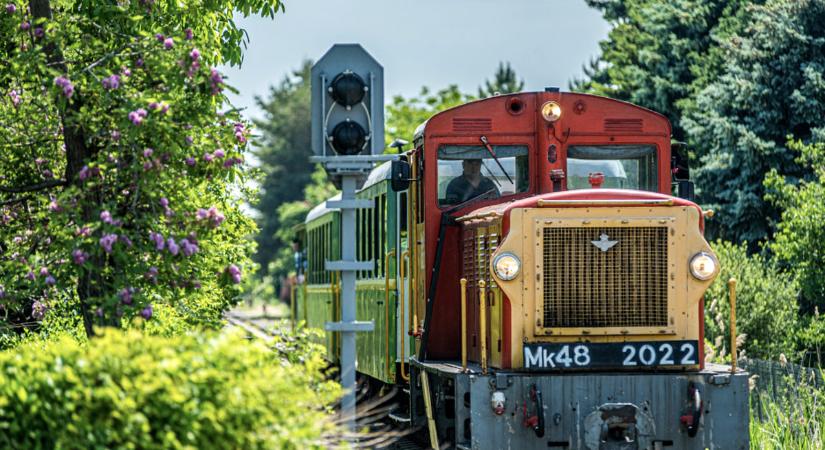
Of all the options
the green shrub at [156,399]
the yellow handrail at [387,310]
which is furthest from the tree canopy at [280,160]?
the green shrub at [156,399]

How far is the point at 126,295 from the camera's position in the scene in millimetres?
8852

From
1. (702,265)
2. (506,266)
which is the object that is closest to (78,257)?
(506,266)

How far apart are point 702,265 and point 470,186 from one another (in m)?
2.48

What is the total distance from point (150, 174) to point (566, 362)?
11.8 feet

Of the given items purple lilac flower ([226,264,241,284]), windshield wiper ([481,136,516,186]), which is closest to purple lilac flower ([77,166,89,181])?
purple lilac flower ([226,264,241,284])

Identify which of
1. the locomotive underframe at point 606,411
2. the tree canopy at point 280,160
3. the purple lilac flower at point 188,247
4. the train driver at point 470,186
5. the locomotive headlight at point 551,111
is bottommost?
the locomotive underframe at point 606,411

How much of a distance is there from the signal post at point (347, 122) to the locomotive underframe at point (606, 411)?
164 cm

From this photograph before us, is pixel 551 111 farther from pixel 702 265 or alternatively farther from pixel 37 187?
pixel 37 187

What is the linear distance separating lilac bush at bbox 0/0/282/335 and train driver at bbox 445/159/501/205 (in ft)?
8.56

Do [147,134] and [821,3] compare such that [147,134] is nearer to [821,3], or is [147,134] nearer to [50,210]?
[50,210]

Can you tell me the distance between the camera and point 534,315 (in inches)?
407

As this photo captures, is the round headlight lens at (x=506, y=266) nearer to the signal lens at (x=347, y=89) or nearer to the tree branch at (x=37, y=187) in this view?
the signal lens at (x=347, y=89)

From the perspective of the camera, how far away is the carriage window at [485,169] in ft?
38.7

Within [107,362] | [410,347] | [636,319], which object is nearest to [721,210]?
[410,347]
